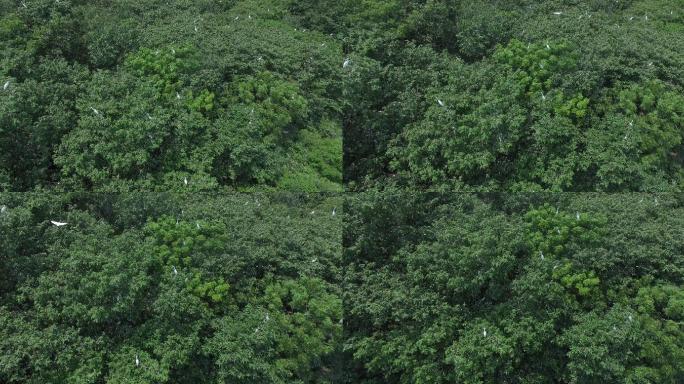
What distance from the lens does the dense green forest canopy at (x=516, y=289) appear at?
8.16 metres

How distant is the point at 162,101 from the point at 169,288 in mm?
1937

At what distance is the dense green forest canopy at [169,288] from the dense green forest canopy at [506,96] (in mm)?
1101

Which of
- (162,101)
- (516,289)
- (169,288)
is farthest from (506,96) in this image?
(169,288)

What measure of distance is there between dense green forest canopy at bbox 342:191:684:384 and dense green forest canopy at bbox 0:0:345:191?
989 millimetres

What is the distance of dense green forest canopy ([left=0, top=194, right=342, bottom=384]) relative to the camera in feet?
26.2

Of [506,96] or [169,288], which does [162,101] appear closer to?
[169,288]

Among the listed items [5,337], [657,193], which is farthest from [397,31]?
[5,337]

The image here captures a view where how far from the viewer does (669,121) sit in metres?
9.09

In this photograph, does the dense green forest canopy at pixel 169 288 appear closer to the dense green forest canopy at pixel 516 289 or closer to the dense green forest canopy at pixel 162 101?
the dense green forest canopy at pixel 162 101

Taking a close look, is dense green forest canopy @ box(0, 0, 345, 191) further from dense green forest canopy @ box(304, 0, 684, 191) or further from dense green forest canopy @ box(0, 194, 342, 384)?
dense green forest canopy @ box(304, 0, 684, 191)

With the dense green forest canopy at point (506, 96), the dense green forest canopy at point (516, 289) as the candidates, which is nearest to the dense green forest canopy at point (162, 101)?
the dense green forest canopy at point (506, 96)

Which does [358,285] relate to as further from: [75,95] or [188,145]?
[75,95]

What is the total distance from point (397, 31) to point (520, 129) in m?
1.73

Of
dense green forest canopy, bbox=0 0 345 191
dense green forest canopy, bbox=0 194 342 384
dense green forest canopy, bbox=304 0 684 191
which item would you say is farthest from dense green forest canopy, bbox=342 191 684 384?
dense green forest canopy, bbox=0 0 345 191
